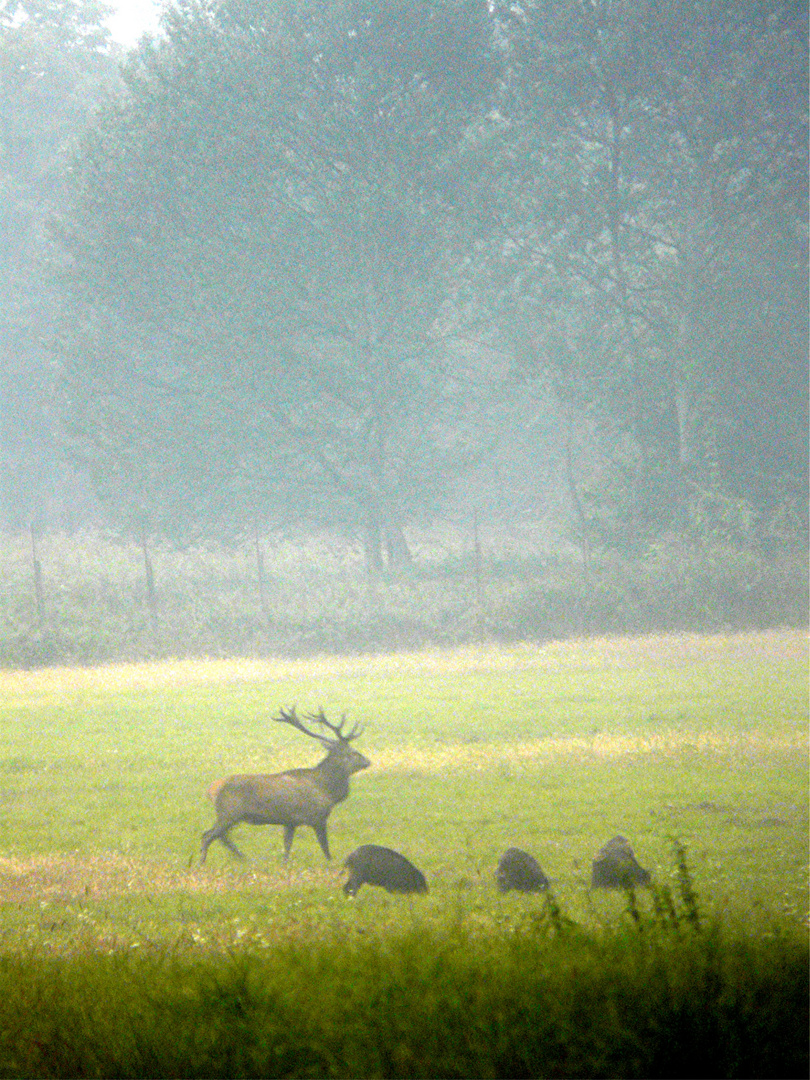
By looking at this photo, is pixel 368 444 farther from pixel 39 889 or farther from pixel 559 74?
pixel 39 889

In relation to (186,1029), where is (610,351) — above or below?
above

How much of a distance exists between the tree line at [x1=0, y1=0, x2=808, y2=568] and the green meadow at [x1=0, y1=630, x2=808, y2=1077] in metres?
7.79

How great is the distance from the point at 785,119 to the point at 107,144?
543 inches

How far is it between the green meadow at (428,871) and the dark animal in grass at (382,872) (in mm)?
163

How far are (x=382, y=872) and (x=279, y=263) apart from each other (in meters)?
20.3

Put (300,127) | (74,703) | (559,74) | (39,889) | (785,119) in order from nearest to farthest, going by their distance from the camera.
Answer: (39,889) → (74,703) → (785,119) → (559,74) → (300,127)

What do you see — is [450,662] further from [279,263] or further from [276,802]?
[279,263]

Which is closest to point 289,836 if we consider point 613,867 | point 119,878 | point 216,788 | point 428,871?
point 216,788

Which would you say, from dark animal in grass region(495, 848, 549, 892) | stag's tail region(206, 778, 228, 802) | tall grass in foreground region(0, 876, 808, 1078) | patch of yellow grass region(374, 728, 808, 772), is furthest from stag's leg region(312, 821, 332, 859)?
tall grass in foreground region(0, 876, 808, 1078)

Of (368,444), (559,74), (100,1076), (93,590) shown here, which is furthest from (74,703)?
(559,74)

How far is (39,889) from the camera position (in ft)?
26.6

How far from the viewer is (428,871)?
8.41 m

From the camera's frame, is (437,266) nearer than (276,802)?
No

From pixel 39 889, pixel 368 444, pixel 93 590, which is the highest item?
pixel 368 444
